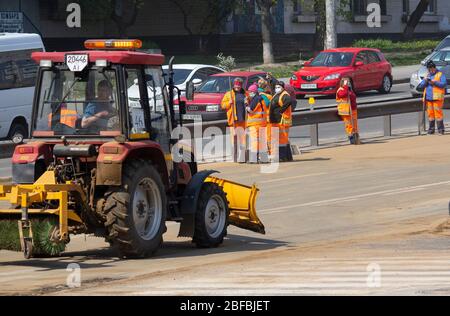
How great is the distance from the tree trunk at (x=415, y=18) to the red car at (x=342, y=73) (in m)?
19.4

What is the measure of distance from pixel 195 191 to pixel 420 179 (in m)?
7.42

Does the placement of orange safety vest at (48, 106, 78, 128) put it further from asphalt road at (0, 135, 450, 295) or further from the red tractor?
asphalt road at (0, 135, 450, 295)

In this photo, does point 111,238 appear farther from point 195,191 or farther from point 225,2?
point 225,2

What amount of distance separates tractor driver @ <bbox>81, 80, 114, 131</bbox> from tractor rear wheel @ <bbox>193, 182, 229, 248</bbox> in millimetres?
1669

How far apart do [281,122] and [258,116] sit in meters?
0.48

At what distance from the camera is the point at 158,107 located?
12.5 m

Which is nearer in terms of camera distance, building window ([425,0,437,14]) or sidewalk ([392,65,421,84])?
sidewalk ([392,65,421,84])

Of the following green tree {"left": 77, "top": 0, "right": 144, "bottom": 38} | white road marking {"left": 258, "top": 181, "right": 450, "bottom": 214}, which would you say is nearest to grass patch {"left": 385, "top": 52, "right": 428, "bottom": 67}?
green tree {"left": 77, "top": 0, "right": 144, "bottom": 38}

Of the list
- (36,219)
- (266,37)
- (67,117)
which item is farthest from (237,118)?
(266,37)

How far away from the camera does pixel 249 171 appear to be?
20.9 m

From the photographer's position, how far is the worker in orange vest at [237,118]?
73.4ft

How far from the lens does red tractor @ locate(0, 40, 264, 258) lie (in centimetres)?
1116

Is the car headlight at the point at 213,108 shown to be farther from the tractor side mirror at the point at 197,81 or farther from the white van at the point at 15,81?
the white van at the point at 15,81

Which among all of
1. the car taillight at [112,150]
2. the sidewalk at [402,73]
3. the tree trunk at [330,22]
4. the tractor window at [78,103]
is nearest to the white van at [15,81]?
the tractor window at [78,103]
